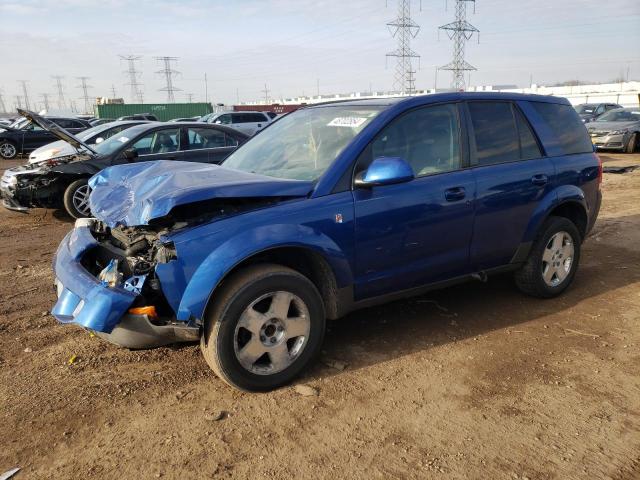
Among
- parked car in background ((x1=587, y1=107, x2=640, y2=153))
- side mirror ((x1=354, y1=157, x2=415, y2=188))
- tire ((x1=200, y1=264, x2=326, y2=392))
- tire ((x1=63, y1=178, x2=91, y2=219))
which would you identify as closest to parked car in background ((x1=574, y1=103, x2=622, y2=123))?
parked car in background ((x1=587, y1=107, x2=640, y2=153))

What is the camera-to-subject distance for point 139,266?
116 inches

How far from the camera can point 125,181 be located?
11.6 feet

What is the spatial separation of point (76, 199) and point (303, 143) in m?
5.66

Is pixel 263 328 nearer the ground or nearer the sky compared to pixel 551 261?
nearer the sky

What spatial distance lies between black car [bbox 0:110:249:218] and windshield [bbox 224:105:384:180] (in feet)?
13.4

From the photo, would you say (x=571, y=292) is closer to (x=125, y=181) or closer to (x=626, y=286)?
(x=626, y=286)

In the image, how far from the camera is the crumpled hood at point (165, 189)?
2871 mm

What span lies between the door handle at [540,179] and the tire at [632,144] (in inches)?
584

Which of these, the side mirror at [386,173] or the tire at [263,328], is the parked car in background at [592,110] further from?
the tire at [263,328]

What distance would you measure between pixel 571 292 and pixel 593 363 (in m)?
1.50

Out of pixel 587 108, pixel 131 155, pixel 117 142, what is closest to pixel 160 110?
pixel 587 108

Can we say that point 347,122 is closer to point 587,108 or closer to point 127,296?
point 127,296

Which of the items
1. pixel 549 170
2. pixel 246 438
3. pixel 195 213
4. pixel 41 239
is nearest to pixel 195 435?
pixel 246 438

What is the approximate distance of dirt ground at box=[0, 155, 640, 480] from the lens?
8.26 ft
